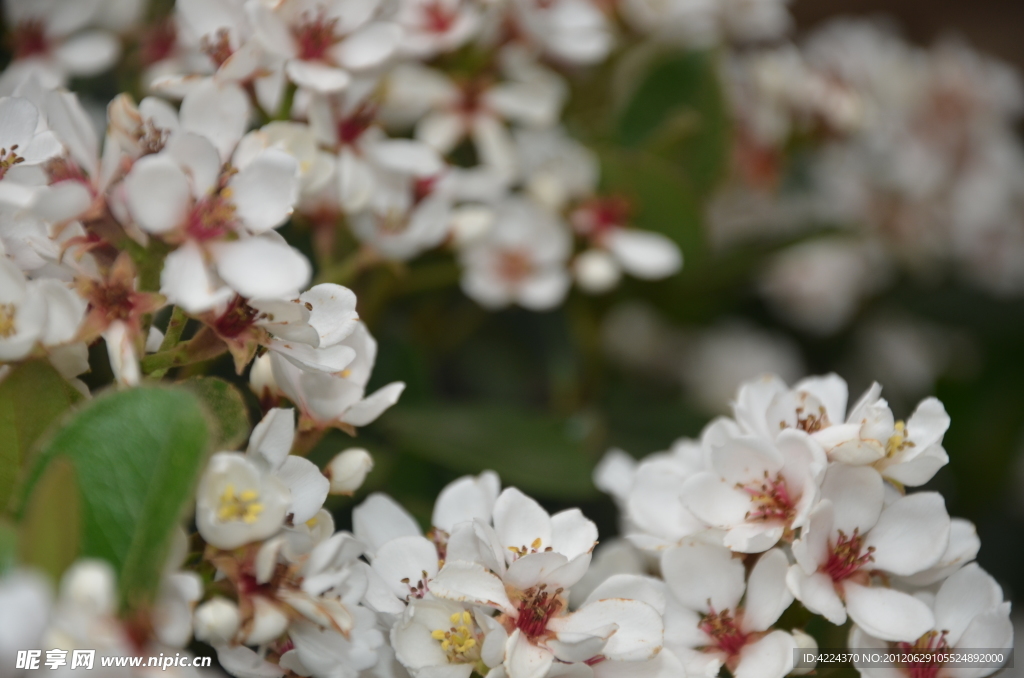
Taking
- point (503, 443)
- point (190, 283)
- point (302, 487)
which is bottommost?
point (503, 443)

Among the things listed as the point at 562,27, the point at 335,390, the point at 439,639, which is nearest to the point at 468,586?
the point at 439,639

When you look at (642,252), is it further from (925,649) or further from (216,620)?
(216,620)

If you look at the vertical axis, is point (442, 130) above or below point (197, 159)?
below

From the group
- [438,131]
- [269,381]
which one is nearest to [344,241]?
[438,131]

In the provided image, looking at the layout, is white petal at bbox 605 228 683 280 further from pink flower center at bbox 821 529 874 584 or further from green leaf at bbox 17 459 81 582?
green leaf at bbox 17 459 81 582

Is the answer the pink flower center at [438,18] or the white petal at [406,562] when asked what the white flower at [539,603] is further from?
the pink flower center at [438,18]
